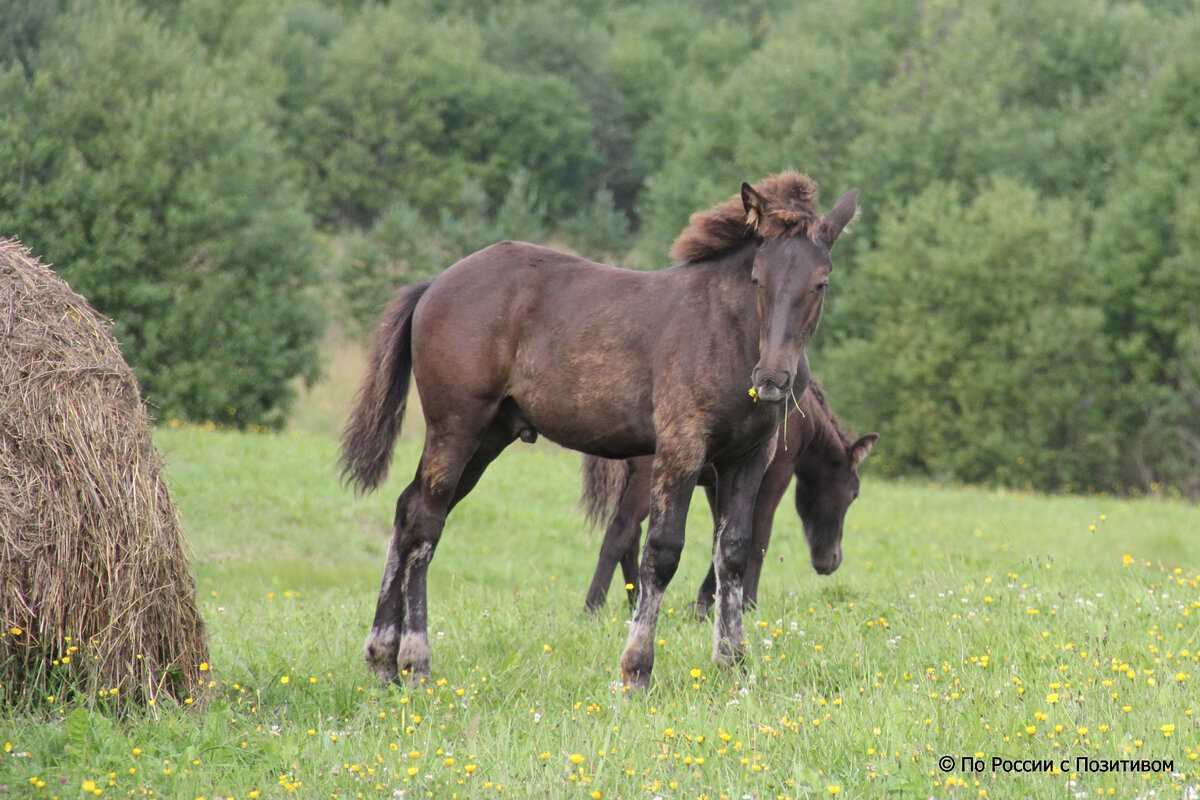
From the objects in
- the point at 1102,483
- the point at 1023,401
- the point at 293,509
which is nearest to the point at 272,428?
the point at 293,509

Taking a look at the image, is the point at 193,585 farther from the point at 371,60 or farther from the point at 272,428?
the point at 371,60

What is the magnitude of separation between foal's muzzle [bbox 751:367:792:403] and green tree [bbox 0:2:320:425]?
25.4 meters

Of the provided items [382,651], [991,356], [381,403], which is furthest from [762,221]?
[991,356]

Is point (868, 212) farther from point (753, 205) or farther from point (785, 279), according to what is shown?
point (785, 279)

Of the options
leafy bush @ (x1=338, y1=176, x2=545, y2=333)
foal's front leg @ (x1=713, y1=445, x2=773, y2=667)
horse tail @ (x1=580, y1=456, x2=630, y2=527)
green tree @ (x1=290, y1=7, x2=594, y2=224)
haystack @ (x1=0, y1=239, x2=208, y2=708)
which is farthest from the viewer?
green tree @ (x1=290, y1=7, x2=594, y2=224)

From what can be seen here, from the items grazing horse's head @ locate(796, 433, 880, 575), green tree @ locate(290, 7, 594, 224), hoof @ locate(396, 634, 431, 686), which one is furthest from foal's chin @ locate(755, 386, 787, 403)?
green tree @ locate(290, 7, 594, 224)

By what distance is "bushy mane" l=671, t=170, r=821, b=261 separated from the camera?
24.5 feet

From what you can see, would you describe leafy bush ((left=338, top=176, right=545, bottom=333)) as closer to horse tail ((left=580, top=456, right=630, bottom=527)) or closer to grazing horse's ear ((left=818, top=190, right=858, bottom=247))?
horse tail ((left=580, top=456, right=630, bottom=527))

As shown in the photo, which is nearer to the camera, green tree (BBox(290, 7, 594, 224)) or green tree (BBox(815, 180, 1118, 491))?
green tree (BBox(815, 180, 1118, 491))

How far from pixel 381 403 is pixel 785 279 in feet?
9.62

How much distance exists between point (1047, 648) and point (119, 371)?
5.19 m

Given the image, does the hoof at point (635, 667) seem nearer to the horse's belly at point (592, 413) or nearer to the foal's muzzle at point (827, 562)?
the horse's belly at point (592, 413)

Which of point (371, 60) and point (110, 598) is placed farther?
point (371, 60)

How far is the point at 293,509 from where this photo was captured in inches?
738
